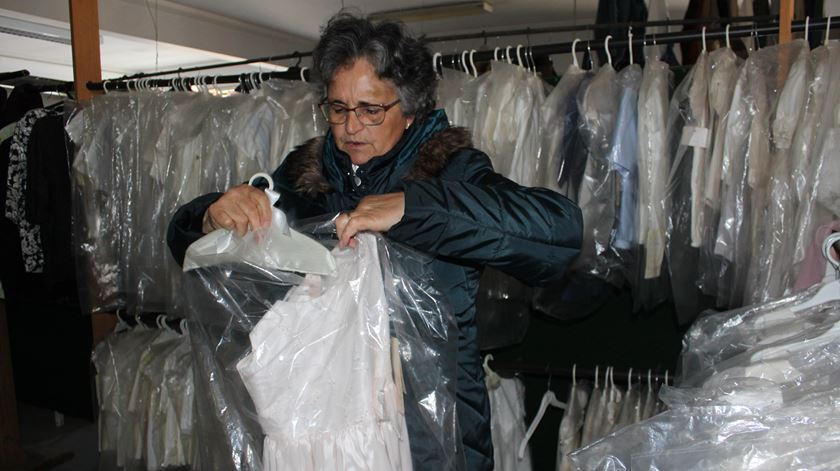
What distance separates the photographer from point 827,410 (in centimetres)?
80

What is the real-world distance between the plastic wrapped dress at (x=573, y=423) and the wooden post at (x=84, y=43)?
2.11 meters

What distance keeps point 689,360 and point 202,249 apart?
0.78 metres

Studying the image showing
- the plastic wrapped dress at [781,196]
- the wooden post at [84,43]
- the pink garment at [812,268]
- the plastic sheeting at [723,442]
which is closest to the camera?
the plastic sheeting at [723,442]

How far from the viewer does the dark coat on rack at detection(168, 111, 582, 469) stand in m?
1.05

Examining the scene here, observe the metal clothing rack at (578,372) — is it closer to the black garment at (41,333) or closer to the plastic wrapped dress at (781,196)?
the plastic wrapped dress at (781,196)

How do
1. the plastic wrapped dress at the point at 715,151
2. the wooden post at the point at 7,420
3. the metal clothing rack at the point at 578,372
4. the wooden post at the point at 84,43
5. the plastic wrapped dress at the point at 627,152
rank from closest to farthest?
1. the plastic wrapped dress at the point at 715,151
2. the plastic wrapped dress at the point at 627,152
3. the metal clothing rack at the point at 578,372
4. the wooden post at the point at 84,43
5. the wooden post at the point at 7,420

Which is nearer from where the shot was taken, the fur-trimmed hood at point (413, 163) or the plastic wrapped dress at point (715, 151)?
the fur-trimmed hood at point (413, 163)

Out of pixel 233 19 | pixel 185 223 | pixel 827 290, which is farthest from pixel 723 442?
pixel 233 19

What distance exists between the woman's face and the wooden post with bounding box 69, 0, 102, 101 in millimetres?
1720

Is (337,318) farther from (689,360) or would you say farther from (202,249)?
(689,360)

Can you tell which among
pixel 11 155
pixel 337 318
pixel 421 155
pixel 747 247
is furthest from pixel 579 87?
pixel 11 155

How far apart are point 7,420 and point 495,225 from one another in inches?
114

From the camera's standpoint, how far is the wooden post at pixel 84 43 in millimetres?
2471

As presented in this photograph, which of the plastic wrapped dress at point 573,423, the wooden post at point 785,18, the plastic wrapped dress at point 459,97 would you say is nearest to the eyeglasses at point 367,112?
the plastic wrapped dress at point 459,97
